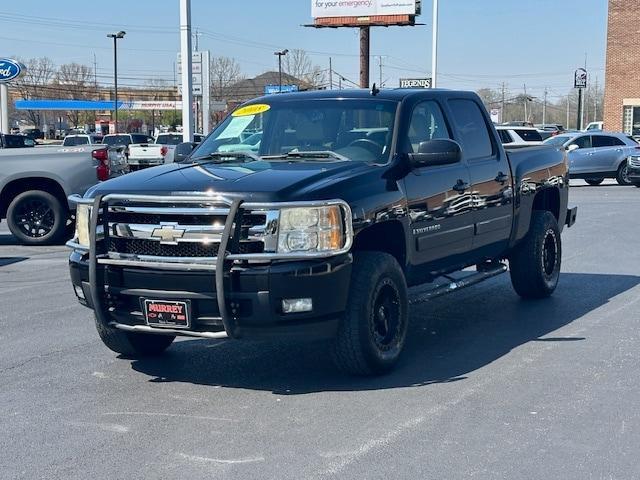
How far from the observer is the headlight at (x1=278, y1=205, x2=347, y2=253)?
5625 millimetres

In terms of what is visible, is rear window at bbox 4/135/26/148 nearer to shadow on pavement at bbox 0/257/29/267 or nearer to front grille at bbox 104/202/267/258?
shadow on pavement at bbox 0/257/29/267

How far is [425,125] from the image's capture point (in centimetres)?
742

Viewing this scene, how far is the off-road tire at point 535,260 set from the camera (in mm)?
9023

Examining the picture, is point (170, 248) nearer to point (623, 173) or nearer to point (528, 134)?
→ point (528, 134)

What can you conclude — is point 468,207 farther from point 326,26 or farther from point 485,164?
point 326,26

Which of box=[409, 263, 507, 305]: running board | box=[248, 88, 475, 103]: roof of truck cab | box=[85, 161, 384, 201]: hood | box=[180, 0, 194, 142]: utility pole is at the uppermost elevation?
box=[180, 0, 194, 142]: utility pole

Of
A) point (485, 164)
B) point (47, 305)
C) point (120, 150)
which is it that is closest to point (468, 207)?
point (485, 164)

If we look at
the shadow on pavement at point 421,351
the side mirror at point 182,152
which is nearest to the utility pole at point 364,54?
the shadow on pavement at point 421,351

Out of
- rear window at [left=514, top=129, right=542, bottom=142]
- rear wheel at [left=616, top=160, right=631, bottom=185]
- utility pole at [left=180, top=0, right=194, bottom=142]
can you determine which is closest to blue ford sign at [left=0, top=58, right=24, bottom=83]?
utility pole at [left=180, top=0, right=194, bottom=142]

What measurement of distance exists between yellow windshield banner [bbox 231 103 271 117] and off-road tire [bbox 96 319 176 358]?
1946 millimetres

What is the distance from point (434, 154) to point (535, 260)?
9.25ft

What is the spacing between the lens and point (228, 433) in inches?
205

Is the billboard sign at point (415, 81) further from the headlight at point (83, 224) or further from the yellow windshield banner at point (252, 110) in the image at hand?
the headlight at point (83, 224)

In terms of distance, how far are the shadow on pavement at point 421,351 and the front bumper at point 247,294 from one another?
575 mm
